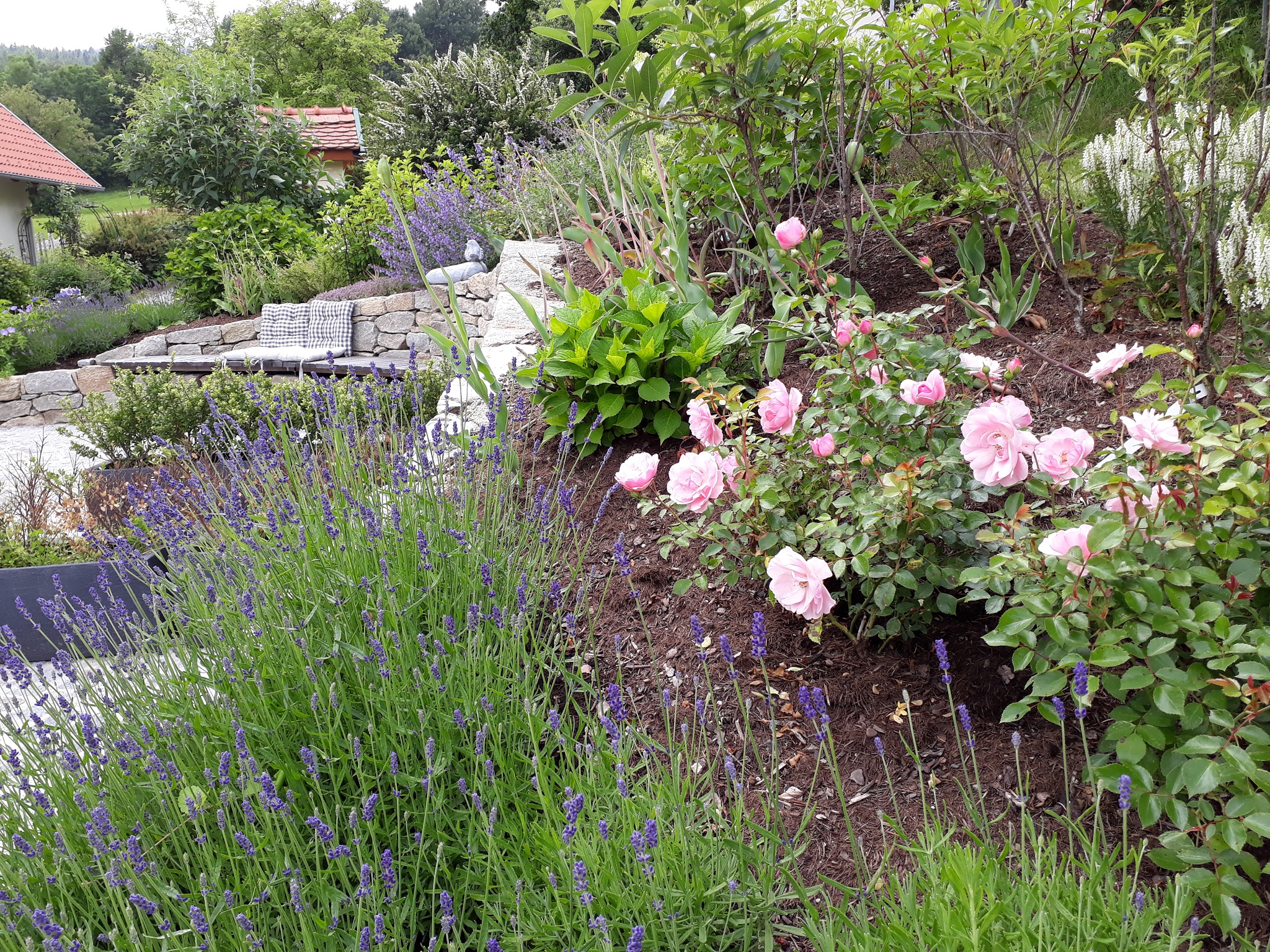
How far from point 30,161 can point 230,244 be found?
15551mm

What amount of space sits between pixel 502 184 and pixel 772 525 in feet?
24.3

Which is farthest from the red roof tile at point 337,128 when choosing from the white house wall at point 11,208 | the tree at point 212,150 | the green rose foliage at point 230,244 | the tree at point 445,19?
the tree at point 445,19

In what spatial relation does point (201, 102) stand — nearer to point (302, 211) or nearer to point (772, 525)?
point (302, 211)

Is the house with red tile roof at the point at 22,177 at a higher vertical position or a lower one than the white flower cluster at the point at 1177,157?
higher

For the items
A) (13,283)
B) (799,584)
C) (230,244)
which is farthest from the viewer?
(13,283)

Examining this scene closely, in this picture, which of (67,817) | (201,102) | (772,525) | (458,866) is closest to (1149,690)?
(772,525)

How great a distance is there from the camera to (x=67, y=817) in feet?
5.33

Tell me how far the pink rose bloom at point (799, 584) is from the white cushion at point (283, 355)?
8004 mm

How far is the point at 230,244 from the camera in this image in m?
10.8

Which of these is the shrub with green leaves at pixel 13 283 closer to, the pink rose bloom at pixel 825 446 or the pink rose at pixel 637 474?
the pink rose at pixel 637 474

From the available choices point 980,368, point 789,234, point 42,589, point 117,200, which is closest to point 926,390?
point 980,368

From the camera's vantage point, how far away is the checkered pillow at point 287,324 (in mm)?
9180

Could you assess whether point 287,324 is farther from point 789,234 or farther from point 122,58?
point 122,58

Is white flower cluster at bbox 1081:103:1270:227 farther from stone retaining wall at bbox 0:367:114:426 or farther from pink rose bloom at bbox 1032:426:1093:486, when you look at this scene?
stone retaining wall at bbox 0:367:114:426
